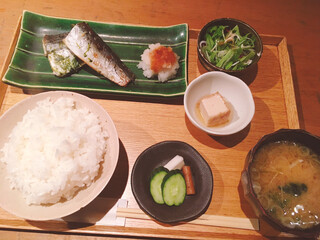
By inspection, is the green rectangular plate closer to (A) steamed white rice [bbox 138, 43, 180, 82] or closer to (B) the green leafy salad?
(A) steamed white rice [bbox 138, 43, 180, 82]

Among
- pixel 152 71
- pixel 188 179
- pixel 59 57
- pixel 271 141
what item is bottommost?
pixel 188 179

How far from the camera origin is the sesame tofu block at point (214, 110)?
223cm

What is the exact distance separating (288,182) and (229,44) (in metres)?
1.50

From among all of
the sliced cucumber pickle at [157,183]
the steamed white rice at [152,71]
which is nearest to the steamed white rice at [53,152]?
the sliced cucumber pickle at [157,183]

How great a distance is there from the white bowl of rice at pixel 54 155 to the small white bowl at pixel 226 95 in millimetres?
815

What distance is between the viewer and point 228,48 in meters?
2.63

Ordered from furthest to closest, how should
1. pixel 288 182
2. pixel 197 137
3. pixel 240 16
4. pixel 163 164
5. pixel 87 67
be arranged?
pixel 240 16
pixel 87 67
pixel 197 137
pixel 163 164
pixel 288 182

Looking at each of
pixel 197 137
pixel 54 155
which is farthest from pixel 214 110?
pixel 54 155

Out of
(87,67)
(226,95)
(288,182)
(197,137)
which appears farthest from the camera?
(87,67)

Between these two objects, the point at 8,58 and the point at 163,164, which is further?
the point at 8,58

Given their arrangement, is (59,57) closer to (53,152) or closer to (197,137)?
(53,152)

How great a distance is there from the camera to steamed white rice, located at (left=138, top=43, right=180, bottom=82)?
8.34 ft

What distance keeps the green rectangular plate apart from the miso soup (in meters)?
0.99

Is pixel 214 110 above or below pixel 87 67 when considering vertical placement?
below
